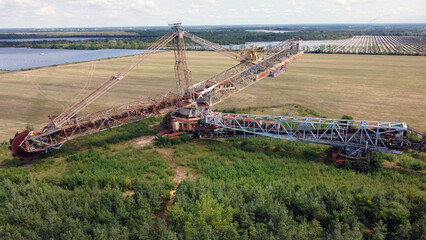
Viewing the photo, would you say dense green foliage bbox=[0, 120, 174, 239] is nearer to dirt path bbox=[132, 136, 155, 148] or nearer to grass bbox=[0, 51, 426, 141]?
dirt path bbox=[132, 136, 155, 148]

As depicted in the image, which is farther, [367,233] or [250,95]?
[250,95]

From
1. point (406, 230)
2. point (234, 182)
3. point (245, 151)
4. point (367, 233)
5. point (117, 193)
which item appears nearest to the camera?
point (406, 230)

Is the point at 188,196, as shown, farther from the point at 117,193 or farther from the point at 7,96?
the point at 7,96

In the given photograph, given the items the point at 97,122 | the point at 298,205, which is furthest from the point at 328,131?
the point at 97,122

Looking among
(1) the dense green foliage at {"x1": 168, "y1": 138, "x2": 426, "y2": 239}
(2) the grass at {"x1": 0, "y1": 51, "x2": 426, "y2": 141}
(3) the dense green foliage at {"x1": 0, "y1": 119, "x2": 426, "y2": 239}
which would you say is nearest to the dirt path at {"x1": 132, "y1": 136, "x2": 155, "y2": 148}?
(3) the dense green foliage at {"x1": 0, "y1": 119, "x2": 426, "y2": 239}

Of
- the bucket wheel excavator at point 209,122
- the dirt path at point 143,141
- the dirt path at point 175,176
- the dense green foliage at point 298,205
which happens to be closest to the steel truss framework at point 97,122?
the bucket wheel excavator at point 209,122

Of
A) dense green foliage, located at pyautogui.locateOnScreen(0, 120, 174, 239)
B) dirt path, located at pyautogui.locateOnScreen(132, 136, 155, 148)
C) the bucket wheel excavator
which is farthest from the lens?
dirt path, located at pyautogui.locateOnScreen(132, 136, 155, 148)

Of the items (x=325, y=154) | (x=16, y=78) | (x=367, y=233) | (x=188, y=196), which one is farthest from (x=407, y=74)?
(x=16, y=78)

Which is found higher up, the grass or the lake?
the lake

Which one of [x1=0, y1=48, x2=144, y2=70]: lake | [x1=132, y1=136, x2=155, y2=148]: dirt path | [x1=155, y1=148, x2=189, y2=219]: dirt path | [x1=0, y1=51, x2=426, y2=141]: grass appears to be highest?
[x1=0, y1=48, x2=144, y2=70]: lake
